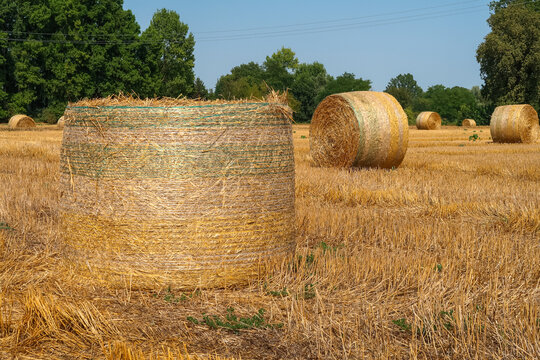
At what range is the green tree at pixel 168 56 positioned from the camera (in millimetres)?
56312

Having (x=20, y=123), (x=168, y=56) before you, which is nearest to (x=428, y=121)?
(x=20, y=123)

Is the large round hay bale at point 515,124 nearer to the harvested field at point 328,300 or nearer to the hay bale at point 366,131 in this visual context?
the hay bale at point 366,131

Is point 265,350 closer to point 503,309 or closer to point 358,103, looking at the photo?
point 503,309

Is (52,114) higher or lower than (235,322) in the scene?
higher

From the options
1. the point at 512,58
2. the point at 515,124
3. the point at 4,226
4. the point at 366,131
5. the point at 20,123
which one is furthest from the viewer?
the point at 512,58

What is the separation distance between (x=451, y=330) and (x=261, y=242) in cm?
186

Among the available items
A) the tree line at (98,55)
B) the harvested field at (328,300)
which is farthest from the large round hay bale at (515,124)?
the tree line at (98,55)

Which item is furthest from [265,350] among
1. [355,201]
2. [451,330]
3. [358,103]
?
[358,103]

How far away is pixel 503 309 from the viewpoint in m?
4.36

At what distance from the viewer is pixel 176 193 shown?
16.5 feet

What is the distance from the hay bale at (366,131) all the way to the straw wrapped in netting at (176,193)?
8.60m

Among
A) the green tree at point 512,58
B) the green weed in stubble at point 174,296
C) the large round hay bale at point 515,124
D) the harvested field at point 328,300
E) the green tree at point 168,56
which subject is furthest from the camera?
the green tree at point 168,56

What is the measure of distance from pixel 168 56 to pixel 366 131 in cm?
5810

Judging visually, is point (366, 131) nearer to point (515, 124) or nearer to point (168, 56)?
point (515, 124)
